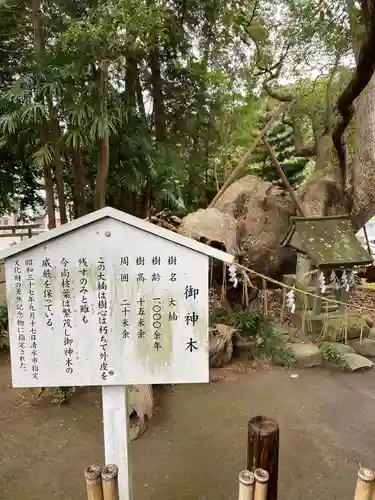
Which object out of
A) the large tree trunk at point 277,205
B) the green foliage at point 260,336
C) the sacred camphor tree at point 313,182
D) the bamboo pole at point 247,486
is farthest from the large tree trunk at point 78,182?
the bamboo pole at point 247,486

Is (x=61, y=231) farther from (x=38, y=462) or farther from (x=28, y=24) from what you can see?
(x=28, y=24)

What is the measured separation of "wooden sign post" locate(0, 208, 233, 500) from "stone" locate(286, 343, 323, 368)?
3790mm

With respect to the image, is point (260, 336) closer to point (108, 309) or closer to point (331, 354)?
point (331, 354)

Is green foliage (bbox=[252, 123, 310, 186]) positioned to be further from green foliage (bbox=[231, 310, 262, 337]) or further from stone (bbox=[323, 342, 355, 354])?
stone (bbox=[323, 342, 355, 354])

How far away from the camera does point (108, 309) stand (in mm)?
1938

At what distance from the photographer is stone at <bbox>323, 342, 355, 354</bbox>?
554 cm

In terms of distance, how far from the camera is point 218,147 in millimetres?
8055

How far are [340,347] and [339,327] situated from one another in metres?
0.36

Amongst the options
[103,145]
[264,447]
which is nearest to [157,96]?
[103,145]

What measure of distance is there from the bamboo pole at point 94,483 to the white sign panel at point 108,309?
388 millimetres

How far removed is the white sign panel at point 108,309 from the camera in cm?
189

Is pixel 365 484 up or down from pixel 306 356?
up

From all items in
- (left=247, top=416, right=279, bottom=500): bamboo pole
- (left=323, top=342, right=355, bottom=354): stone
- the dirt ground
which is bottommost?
the dirt ground

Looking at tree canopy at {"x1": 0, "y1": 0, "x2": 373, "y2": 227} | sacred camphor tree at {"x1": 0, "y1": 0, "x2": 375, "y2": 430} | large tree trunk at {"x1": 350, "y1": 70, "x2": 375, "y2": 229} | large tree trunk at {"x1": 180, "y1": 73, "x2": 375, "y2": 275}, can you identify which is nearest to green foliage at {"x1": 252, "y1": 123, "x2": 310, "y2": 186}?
tree canopy at {"x1": 0, "y1": 0, "x2": 373, "y2": 227}
